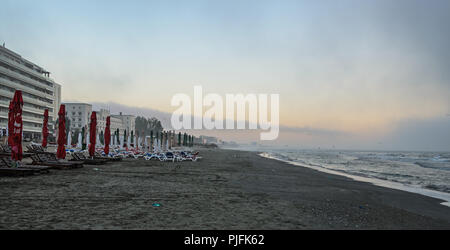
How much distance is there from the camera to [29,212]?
5715 mm

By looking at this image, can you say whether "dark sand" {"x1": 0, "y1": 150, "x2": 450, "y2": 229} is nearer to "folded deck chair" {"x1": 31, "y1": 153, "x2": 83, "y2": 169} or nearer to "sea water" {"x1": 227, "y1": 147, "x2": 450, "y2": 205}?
"folded deck chair" {"x1": 31, "y1": 153, "x2": 83, "y2": 169}

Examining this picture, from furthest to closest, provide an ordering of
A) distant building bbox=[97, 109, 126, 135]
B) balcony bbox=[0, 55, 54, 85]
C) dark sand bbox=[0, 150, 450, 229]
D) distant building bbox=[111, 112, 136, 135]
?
distant building bbox=[111, 112, 136, 135], distant building bbox=[97, 109, 126, 135], balcony bbox=[0, 55, 54, 85], dark sand bbox=[0, 150, 450, 229]

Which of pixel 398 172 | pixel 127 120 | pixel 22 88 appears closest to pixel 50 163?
pixel 398 172

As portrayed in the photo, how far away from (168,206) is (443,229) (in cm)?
650

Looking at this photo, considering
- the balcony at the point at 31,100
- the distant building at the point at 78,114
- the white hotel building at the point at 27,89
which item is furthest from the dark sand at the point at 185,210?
the distant building at the point at 78,114

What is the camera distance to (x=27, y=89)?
6444 cm

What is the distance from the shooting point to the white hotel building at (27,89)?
187 ft

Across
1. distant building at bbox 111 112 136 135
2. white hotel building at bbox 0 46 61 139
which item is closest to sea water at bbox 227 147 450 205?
white hotel building at bbox 0 46 61 139

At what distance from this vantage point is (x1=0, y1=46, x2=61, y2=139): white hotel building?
187 feet

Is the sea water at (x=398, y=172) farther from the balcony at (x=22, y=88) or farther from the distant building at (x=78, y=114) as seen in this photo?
the distant building at (x=78, y=114)

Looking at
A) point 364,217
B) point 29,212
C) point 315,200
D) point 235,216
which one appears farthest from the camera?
point 315,200

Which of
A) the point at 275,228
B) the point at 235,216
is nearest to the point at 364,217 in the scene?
the point at 275,228

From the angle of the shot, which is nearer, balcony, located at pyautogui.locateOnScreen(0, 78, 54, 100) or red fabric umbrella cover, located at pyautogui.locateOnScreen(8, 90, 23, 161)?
red fabric umbrella cover, located at pyautogui.locateOnScreen(8, 90, 23, 161)
